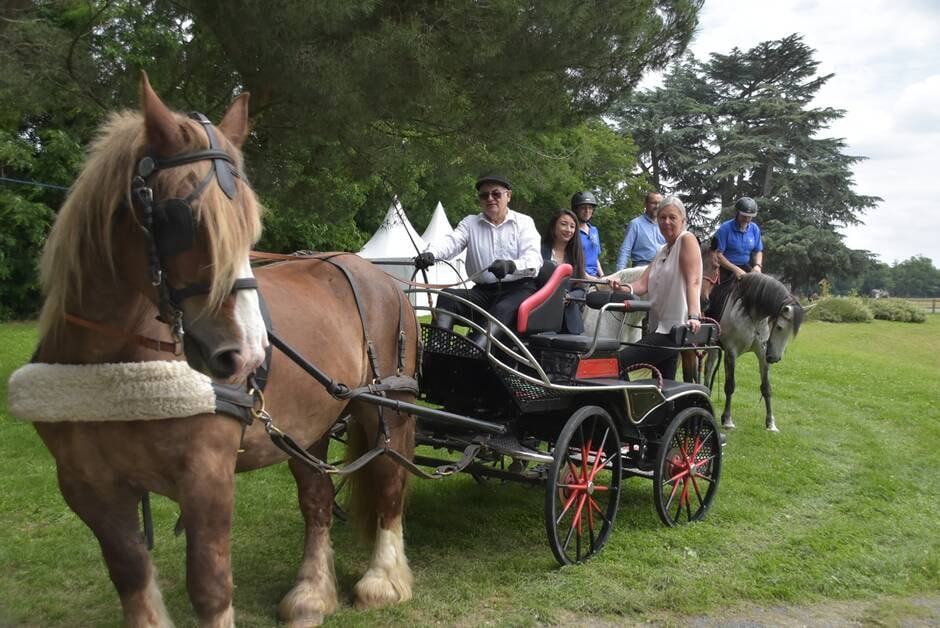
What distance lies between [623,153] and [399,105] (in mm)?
24799

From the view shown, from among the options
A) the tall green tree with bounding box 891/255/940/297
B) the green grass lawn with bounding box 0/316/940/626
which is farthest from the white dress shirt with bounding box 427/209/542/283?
the tall green tree with bounding box 891/255/940/297

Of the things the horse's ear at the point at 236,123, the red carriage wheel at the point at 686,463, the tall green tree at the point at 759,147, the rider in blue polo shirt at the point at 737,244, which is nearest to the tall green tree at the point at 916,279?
the tall green tree at the point at 759,147

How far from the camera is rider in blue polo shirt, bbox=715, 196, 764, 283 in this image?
316 inches

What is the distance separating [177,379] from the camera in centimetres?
235

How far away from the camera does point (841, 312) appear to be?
81.6 feet

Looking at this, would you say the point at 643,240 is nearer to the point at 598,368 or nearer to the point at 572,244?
the point at 572,244

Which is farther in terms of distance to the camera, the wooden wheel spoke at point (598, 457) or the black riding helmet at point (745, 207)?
the black riding helmet at point (745, 207)

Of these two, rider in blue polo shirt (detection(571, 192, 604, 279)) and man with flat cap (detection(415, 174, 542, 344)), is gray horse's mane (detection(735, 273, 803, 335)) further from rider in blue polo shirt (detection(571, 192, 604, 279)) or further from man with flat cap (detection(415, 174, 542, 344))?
man with flat cap (detection(415, 174, 542, 344))

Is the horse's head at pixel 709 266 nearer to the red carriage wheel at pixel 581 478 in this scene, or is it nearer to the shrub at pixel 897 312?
the red carriage wheel at pixel 581 478

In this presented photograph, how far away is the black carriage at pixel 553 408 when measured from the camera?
4.00 metres

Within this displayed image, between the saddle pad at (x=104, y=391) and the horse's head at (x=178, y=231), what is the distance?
0.28 meters

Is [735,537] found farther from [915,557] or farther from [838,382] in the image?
[838,382]

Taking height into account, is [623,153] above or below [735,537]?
above

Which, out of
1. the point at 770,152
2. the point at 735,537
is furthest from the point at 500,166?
the point at 770,152
